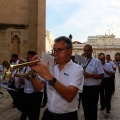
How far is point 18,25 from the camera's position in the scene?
2130 cm

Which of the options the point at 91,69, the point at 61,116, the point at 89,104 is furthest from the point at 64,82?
the point at 91,69

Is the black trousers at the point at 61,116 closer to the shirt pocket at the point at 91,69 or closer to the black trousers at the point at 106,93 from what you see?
the shirt pocket at the point at 91,69

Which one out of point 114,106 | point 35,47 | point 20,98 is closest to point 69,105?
point 20,98

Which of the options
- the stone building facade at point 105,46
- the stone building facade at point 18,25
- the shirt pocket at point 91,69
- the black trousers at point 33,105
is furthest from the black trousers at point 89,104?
the stone building facade at point 105,46

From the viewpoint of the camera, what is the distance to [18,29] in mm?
21391

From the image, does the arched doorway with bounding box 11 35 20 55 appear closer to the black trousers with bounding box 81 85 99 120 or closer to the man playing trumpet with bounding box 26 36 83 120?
the black trousers with bounding box 81 85 99 120

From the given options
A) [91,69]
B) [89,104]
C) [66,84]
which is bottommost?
[89,104]

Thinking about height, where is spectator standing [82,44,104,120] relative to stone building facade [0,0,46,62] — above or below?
below

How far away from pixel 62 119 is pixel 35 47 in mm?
17128

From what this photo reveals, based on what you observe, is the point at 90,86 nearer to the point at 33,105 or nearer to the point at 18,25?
the point at 33,105

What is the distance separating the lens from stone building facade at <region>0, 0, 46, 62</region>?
21062mm

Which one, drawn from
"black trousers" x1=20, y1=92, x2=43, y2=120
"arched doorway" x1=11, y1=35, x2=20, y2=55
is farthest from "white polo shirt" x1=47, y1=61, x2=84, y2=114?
"arched doorway" x1=11, y1=35, x2=20, y2=55

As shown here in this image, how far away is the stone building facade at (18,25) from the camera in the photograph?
2106cm

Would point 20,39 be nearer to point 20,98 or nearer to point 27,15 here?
point 27,15
